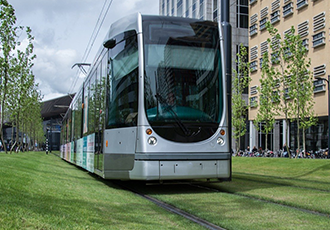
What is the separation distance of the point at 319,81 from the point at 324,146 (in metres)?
5.92

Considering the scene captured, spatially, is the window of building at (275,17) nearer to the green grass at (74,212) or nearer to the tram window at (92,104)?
the tram window at (92,104)

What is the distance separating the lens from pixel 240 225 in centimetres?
561

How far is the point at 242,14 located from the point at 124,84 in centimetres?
4498

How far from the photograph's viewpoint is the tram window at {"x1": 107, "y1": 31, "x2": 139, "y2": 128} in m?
9.37

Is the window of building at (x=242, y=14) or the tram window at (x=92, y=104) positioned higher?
the window of building at (x=242, y=14)

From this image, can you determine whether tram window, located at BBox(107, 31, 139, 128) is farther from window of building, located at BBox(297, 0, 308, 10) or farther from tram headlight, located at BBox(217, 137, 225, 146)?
window of building, located at BBox(297, 0, 308, 10)

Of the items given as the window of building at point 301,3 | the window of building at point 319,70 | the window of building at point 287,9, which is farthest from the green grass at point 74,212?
the window of building at point 287,9

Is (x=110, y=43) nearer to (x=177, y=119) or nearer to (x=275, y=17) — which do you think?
(x=177, y=119)

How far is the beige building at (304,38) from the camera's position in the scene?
33.8m

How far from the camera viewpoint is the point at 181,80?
924 cm

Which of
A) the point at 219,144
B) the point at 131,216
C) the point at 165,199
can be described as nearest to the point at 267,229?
the point at 131,216

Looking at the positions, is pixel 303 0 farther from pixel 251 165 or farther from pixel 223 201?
pixel 223 201

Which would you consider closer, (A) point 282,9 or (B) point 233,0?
(A) point 282,9

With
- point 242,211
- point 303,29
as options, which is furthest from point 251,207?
point 303,29
